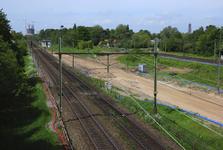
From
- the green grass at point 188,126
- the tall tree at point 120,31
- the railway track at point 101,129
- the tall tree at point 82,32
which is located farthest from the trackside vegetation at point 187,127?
the tall tree at point 120,31

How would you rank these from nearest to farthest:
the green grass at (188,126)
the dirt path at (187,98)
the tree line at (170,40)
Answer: the green grass at (188,126)
the dirt path at (187,98)
the tree line at (170,40)

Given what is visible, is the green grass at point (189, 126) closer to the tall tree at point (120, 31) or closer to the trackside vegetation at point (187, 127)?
the trackside vegetation at point (187, 127)

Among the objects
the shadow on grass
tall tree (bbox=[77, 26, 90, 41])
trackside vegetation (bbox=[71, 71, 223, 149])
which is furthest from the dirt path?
tall tree (bbox=[77, 26, 90, 41])

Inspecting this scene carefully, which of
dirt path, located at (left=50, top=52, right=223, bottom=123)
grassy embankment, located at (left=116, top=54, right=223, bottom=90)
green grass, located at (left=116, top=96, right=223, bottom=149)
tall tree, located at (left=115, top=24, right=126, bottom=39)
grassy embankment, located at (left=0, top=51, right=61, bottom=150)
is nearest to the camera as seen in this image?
grassy embankment, located at (left=0, top=51, right=61, bottom=150)

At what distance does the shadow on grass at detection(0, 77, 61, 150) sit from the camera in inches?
573

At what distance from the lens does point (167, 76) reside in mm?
42688

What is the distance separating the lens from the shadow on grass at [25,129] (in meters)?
14.6

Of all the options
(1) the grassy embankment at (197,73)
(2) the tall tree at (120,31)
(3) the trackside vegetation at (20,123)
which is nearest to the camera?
(3) the trackside vegetation at (20,123)

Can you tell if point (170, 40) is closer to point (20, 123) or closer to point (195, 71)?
point (195, 71)

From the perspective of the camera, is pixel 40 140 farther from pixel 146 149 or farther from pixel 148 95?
pixel 148 95

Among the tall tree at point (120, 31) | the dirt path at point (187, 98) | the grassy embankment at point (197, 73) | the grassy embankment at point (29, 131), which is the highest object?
the tall tree at point (120, 31)

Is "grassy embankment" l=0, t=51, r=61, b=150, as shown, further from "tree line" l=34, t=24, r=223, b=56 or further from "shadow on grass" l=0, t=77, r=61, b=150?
"tree line" l=34, t=24, r=223, b=56

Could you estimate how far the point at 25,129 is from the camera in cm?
1741

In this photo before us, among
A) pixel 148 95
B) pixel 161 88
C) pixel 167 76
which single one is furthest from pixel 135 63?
pixel 148 95
